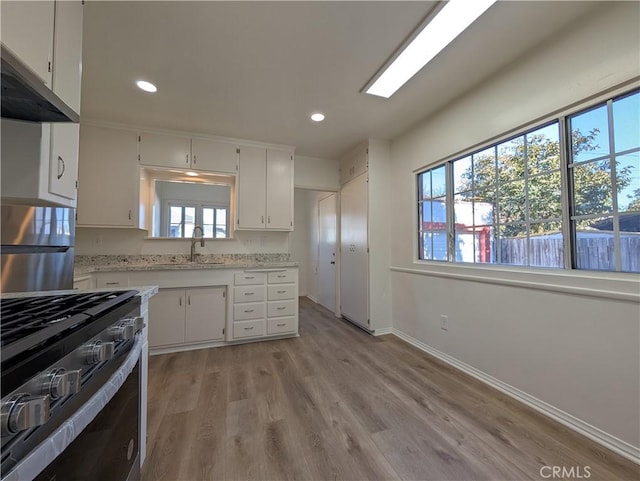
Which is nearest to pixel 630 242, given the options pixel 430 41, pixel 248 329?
pixel 430 41

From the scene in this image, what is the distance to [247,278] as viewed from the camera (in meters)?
3.02

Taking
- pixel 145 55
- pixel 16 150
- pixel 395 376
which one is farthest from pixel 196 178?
pixel 395 376

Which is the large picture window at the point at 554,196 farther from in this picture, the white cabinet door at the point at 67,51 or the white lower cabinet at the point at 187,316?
the white cabinet door at the point at 67,51

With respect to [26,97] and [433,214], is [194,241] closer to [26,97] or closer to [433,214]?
[26,97]

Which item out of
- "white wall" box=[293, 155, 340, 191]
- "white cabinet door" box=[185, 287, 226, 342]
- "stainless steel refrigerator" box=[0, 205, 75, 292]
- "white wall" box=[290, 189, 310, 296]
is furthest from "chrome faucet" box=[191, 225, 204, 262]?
"white wall" box=[290, 189, 310, 296]

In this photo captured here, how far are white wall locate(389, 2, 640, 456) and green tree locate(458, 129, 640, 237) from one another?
0.69ft

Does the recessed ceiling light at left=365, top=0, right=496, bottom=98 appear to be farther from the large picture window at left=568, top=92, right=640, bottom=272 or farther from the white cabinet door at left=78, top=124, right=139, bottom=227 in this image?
the white cabinet door at left=78, top=124, right=139, bottom=227

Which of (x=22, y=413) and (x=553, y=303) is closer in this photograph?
(x=22, y=413)

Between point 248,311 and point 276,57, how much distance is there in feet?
8.22

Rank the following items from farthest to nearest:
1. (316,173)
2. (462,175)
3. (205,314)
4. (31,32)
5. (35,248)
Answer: (316,173) → (205,314) → (462,175) → (35,248) → (31,32)

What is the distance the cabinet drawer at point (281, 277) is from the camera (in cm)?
312

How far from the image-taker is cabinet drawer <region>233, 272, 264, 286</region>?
2979 millimetres

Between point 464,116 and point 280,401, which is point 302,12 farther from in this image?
point 280,401
